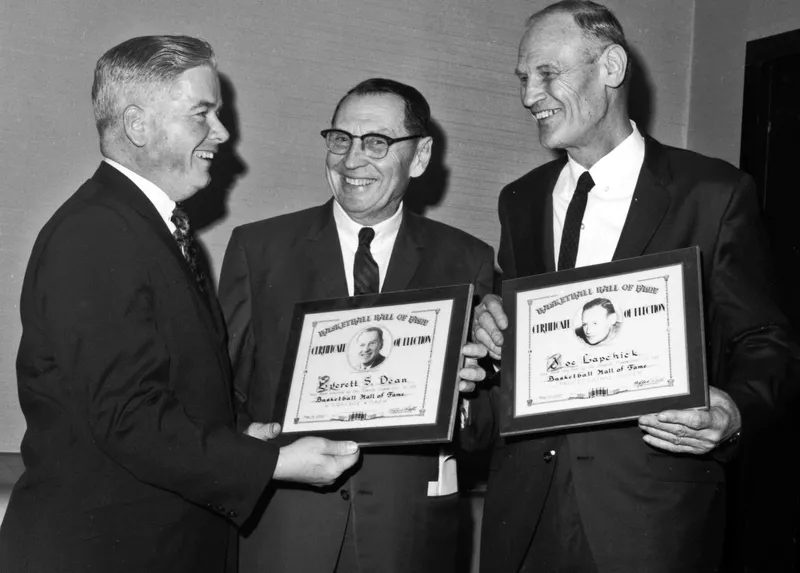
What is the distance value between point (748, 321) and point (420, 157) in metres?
1.04

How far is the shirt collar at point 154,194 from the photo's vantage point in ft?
7.04

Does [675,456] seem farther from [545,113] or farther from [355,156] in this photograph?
[355,156]

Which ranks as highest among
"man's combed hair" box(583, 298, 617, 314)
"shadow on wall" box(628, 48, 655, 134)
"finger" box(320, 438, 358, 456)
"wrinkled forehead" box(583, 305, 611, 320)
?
"shadow on wall" box(628, 48, 655, 134)

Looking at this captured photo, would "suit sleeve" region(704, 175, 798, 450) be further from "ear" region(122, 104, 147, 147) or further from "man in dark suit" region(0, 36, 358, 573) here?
"ear" region(122, 104, 147, 147)

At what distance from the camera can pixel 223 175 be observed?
3.42 metres

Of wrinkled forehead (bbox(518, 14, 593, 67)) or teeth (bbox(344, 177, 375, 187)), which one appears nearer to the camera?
wrinkled forehead (bbox(518, 14, 593, 67))

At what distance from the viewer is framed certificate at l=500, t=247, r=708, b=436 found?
6.49ft

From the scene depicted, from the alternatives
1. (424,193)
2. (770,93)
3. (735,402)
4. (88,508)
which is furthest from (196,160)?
(770,93)

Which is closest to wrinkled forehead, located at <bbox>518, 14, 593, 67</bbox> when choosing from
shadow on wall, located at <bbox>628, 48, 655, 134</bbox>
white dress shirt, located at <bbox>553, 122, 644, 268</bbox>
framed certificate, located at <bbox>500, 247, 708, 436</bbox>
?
white dress shirt, located at <bbox>553, 122, 644, 268</bbox>

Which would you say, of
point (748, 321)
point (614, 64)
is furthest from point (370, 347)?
point (614, 64)

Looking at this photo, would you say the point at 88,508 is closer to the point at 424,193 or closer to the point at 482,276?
the point at 482,276

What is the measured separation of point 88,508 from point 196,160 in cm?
81

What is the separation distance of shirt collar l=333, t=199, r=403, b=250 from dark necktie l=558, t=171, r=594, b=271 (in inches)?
20.3

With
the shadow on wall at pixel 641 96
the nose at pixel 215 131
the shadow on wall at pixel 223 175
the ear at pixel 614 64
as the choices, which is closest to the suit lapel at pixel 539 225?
the ear at pixel 614 64
